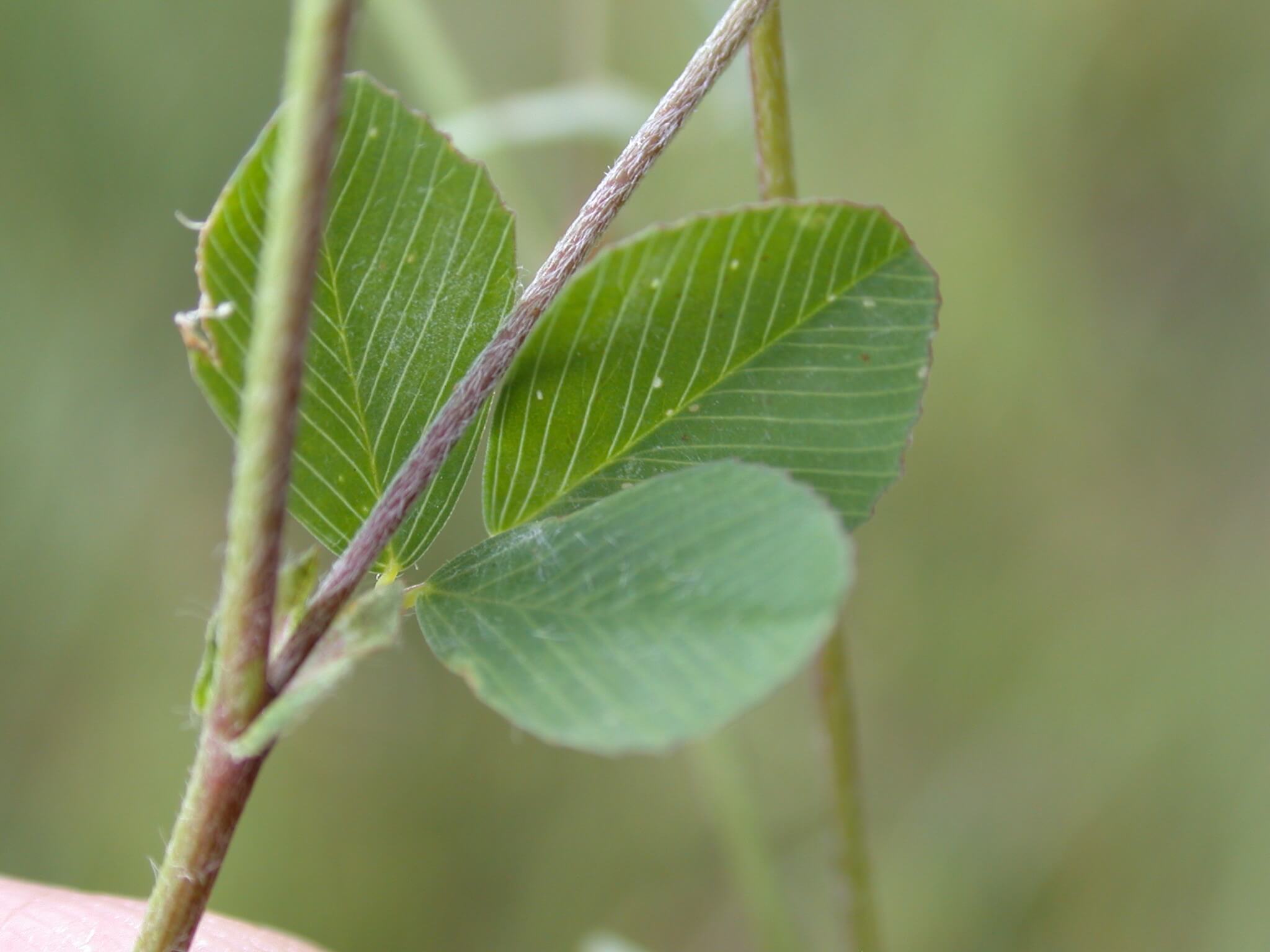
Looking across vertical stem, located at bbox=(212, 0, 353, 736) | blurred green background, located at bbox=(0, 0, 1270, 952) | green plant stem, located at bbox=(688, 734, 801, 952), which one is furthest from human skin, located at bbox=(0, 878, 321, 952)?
blurred green background, located at bbox=(0, 0, 1270, 952)

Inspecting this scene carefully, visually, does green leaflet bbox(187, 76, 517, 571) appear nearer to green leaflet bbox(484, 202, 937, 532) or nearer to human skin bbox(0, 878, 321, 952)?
green leaflet bbox(484, 202, 937, 532)

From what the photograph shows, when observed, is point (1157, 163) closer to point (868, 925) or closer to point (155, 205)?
point (868, 925)

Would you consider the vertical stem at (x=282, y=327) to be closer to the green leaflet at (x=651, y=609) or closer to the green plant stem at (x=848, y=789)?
the green leaflet at (x=651, y=609)

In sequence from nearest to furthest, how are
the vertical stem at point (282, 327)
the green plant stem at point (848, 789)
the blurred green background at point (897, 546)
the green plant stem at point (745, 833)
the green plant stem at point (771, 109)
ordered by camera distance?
the vertical stem at point (282, 327) < the green plant stem at point (771, 109) < the green plant stem at point (848, 789) < the green plant stem at point (745, 833) < the blurred green background at point (897, 546)

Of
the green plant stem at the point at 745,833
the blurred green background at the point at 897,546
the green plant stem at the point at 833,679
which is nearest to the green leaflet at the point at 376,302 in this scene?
the green plant stem at the point at 833,679

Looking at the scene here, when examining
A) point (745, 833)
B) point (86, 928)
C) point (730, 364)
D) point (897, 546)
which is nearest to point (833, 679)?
point (730, 364)

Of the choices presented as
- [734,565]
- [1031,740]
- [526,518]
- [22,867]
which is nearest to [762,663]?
[734,565]
